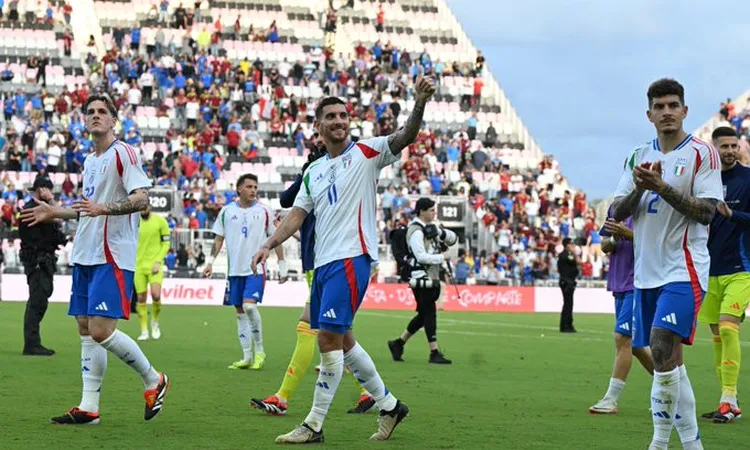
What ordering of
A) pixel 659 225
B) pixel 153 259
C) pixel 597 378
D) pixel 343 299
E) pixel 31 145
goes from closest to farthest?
pixel 659 225, pixel 343 299, pixel 597 378, pixel 153 259, pixel 31 145

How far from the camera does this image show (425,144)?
50.0 meters

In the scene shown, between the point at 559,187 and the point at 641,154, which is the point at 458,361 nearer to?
the point at 641,154

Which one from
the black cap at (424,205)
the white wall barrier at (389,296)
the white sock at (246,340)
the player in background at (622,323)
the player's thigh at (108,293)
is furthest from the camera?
the white wall barrier at (389,296)

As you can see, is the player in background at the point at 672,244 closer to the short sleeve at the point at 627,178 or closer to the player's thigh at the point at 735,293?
the short sleeve at the point at 627,178

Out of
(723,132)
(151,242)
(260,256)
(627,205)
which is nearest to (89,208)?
(260,256)

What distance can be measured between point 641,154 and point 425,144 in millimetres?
41578

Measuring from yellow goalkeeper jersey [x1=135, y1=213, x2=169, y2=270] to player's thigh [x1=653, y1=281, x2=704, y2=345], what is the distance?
14502 mm

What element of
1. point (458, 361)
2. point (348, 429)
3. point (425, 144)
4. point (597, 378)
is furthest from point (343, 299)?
point (425, 144)

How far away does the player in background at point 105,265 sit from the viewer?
10086 mm

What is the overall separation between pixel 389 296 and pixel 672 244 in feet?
104

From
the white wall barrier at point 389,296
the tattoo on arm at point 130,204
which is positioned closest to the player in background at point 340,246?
the tattoo on arm at point 130,204

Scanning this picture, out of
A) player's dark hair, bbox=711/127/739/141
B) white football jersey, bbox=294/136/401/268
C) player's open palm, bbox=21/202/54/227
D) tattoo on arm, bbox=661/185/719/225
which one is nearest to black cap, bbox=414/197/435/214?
player's dark hair, bbox=711/127/739/141

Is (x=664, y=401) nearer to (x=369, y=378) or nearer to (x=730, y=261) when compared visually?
(x=369, y=378)

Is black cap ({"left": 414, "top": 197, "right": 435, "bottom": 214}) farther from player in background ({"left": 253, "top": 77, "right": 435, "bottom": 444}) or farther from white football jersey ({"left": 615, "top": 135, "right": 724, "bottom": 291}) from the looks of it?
white football jersey ({"left": 615, "top": 135, "right": 724, "bottom": 291})
